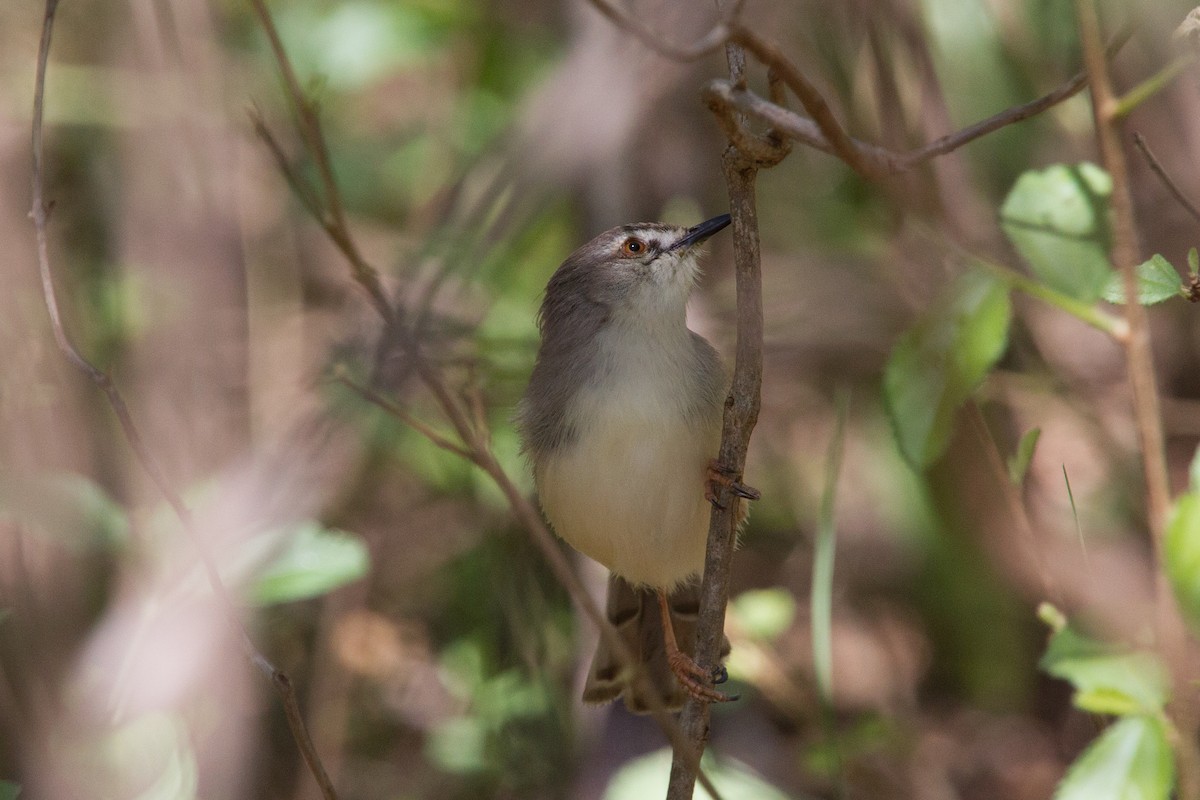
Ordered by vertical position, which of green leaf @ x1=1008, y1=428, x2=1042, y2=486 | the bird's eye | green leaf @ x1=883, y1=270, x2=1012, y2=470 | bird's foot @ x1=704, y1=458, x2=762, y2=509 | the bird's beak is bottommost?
bird's foot @ x1=704, y1=458, x2=762, y2=509

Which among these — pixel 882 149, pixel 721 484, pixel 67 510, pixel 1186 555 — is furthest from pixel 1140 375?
pixel 67 510

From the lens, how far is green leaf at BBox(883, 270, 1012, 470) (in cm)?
226

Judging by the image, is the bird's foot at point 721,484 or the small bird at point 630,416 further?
the small bird at point 630,416

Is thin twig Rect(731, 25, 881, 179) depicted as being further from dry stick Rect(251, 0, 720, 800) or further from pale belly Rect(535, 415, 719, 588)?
pale belly Rect(535, 415, 719, 588)

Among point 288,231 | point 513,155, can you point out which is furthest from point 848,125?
point 288,231

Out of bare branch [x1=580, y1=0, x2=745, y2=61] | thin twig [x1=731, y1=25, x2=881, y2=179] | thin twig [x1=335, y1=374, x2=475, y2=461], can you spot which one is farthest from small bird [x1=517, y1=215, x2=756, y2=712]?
bare branch [x1=580, y1=0, x2=745, y2=61]

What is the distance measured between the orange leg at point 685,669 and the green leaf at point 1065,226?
4.60 ft

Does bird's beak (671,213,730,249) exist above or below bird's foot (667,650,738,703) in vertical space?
above

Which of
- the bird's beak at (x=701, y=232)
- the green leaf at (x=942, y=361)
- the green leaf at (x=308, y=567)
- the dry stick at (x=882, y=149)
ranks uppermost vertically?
the dry stick at (x=882, y=149)

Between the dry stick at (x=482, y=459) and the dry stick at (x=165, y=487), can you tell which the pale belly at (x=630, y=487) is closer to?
the dry stick at (x=482, y=459)

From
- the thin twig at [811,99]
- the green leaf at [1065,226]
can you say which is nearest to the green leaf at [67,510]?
the thin twig at [811,99]

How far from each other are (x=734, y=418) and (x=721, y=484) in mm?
552

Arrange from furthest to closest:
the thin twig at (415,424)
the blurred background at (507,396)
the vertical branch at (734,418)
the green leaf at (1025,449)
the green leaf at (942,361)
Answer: the blurred background at (507,396), the thin twig at (415,424), the vertical branch at (734,418), the green leaf at (1025,449), the green leaf at (942,361)

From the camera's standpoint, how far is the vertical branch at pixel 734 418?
2621 millimetres
